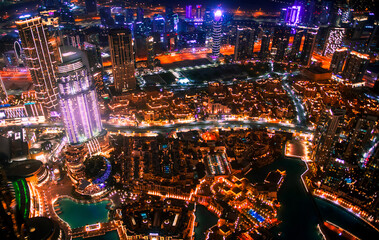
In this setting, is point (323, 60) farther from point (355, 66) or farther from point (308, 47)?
point (355, 66)

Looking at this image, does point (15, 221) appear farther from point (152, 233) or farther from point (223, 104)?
point (223, 104)

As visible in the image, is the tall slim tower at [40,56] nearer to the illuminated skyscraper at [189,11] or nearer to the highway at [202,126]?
the highway at [202,126]

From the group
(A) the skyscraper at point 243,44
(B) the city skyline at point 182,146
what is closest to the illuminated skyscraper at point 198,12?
(A) the skyscraper at point 243,44

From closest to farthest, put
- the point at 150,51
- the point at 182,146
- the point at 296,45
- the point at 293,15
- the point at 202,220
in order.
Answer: the point at 202,220 < the point at 182,146 < the point at 150,51 < the point at 296,45 < the point at 293,15

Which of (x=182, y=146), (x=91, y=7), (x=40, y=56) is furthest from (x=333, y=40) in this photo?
(x=91, y=7)

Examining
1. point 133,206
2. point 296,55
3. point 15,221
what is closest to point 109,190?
point 133,206
